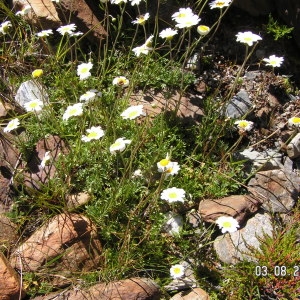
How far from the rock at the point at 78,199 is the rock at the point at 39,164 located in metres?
0.25

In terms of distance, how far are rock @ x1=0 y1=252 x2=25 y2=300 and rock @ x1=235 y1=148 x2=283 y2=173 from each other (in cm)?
190

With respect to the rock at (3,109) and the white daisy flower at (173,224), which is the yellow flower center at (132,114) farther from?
the rock at (3,109)

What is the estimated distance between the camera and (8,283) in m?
2.93

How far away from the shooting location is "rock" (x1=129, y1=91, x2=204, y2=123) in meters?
3.93

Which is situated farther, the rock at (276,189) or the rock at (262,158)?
the rock at (262,158)

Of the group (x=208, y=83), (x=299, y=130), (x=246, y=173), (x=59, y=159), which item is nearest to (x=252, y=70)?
(x=208, y=83)

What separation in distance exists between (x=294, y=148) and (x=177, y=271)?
1.39m

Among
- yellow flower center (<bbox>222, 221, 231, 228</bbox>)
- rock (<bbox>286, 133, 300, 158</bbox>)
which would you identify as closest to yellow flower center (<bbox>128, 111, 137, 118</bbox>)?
yellow flower center (<bbox>222, 221, 231, 228</bbox>)

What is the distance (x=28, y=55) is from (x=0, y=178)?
51.5 inches

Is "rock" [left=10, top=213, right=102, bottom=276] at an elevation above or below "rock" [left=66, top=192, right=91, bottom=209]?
below

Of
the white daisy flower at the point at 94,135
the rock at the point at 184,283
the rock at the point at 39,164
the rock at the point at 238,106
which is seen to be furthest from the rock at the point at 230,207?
the rock at the point at 39,164

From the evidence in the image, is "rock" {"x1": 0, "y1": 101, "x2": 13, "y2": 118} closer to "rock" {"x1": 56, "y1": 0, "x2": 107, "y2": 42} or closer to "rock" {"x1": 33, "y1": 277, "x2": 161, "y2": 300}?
"rock" {"x1": 56, "y1": 0, "x2": 107, "y2": 42}

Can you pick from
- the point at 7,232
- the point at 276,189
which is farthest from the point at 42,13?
the point at 276,189

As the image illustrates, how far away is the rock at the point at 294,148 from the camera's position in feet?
12.1
